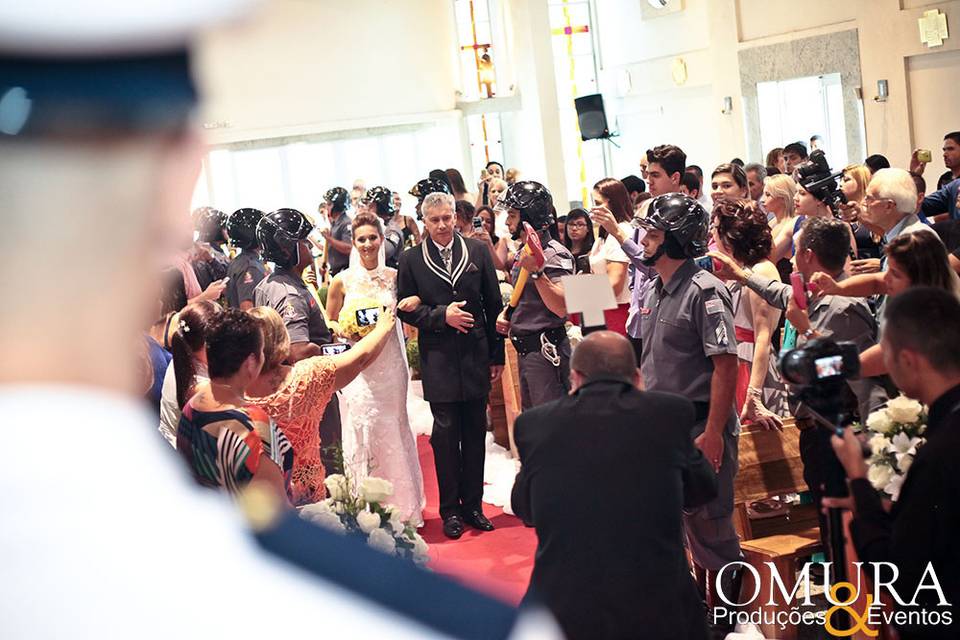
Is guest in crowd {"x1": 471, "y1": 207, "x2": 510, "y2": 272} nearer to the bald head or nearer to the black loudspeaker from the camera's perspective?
the bald head

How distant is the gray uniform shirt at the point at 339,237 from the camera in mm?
9602

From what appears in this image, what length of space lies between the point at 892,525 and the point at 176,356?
234cm

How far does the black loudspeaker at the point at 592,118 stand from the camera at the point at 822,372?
604 inches

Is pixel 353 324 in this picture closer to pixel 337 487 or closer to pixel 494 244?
pixel 337 487

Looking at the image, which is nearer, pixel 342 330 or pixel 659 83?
pixel 342 330

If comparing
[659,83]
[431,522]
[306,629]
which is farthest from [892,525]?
[659,83]

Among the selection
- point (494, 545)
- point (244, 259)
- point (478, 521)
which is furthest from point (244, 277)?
point (494, 545)

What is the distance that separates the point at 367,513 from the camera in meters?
3.58

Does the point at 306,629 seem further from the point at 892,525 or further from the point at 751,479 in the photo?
the point at 751,479

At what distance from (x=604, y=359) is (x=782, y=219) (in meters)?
4.39

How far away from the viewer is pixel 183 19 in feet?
0.99

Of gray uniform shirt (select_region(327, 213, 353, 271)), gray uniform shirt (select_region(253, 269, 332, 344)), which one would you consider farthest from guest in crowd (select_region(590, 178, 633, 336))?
gray uniform shirt (select_region(327, 213, 353, 271))

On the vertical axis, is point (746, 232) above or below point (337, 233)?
below

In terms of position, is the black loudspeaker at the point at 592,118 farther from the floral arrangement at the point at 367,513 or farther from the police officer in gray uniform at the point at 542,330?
the floral arrangement at the point at 367,513
